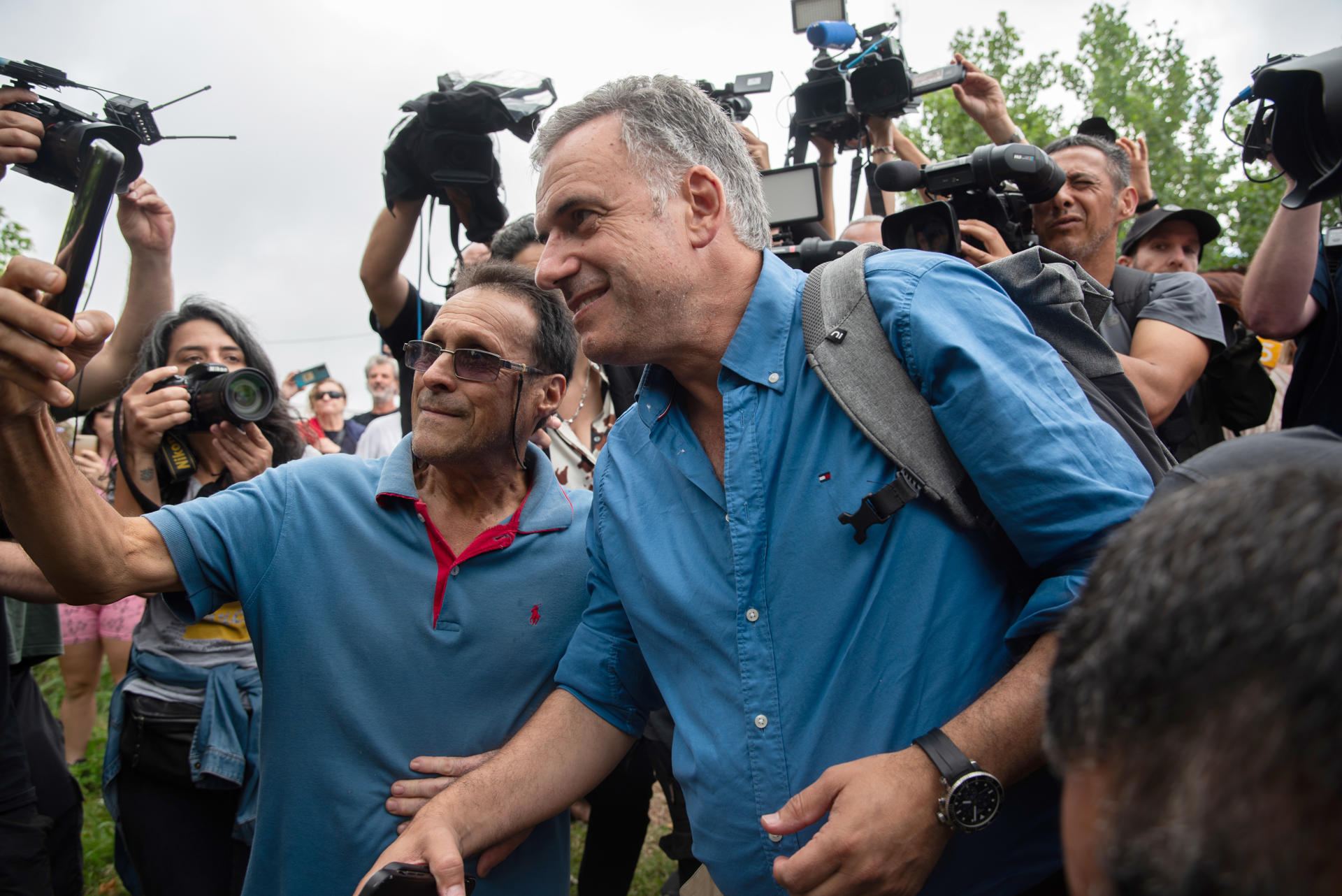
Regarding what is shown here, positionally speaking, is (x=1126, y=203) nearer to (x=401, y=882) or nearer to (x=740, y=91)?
(x=740, y=91)

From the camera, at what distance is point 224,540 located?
1.98m

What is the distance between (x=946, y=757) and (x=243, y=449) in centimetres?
241

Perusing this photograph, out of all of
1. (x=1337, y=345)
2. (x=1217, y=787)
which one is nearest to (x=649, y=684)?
(x=1217, y=787)

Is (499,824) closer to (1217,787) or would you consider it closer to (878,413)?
(878,413)

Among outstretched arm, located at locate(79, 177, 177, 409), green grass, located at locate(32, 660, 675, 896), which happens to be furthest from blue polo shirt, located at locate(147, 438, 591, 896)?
green grass, located at locate(32, 660, 675, 896)

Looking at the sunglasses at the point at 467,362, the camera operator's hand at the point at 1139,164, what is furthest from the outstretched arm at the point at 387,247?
the camera operator's hand at the point at 1139,164

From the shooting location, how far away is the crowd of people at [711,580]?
1.92ft

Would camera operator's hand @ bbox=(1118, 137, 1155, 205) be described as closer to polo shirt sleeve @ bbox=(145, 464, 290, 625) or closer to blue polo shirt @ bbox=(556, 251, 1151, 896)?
blue polo shirt @ bbox=(556, 251, 1151, 896)

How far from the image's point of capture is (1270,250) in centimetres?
249

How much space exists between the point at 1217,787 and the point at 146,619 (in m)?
3.02

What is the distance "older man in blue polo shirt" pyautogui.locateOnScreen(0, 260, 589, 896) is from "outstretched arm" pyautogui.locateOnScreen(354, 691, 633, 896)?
179 millimetres

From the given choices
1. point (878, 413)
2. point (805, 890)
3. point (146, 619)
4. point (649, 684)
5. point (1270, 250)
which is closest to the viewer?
point (805, 890)

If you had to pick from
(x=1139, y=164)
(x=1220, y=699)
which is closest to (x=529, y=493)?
(x=1220, y=699)

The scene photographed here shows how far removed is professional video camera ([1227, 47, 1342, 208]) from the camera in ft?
4.64
